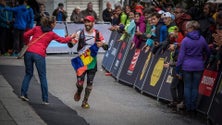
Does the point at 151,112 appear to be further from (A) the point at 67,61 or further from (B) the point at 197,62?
(A) the point at 67,61

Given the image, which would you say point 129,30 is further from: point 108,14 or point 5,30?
point 108,14

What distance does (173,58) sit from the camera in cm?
1191

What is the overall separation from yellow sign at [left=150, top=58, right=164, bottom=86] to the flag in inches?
72.3

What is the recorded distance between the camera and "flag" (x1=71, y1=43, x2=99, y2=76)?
11492 millimetres

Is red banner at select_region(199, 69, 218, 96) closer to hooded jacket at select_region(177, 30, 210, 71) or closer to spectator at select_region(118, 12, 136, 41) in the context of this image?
hooded jacket at select_region(177, 30, 210, 71)

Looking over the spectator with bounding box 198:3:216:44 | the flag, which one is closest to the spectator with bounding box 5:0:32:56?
the spectator with bounding box 198:3:216:44

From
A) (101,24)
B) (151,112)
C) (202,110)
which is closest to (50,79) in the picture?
(151,112)

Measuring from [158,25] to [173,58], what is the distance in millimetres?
1569

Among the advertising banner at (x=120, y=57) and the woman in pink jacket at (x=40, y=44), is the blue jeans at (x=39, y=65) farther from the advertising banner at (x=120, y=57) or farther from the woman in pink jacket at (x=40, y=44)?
the advertising banner at (x=120, y=57)

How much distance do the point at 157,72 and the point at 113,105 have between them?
142 cm

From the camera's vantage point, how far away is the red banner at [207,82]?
34.9 ft

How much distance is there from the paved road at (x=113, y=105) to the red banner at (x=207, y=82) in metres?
0.56

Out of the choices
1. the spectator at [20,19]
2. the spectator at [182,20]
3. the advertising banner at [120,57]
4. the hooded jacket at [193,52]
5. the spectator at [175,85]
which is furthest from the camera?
the spectator at [20,19]

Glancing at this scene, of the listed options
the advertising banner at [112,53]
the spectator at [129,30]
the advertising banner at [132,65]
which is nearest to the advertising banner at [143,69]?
the advertising banner at [132,65]
